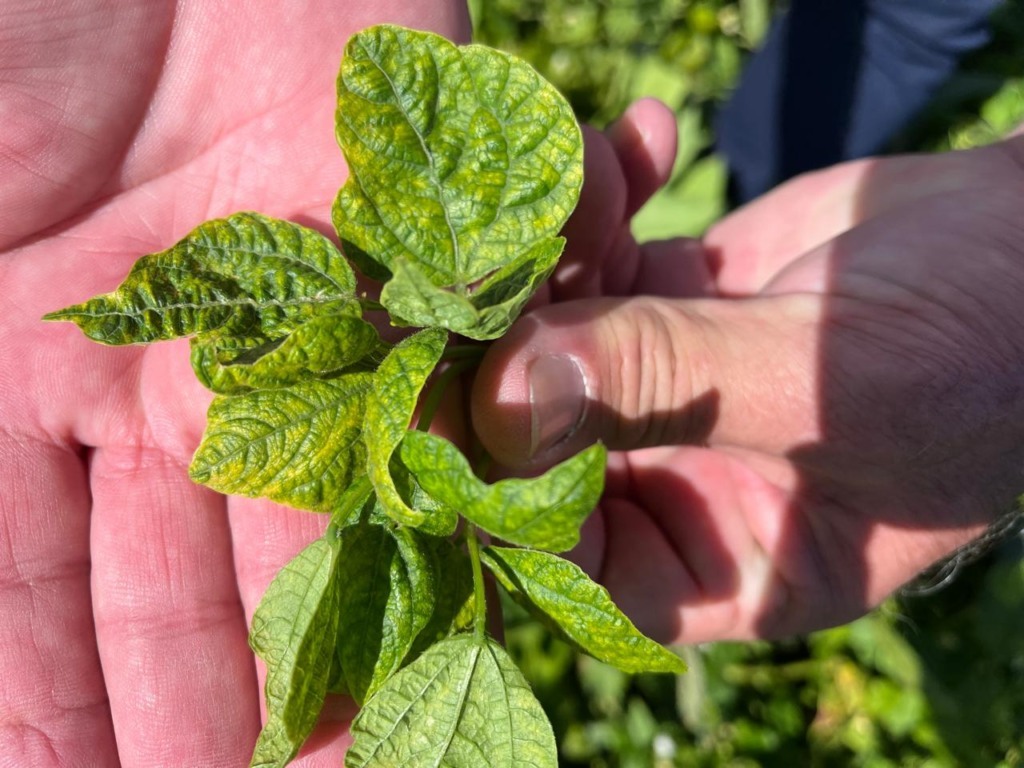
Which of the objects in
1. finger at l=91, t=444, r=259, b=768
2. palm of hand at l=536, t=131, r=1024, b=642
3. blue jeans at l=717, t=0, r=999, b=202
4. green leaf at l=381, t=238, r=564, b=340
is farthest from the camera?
blue jeans at l=717, t=0, r=999, b=202

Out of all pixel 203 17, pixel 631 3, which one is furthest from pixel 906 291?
pixel 631 3

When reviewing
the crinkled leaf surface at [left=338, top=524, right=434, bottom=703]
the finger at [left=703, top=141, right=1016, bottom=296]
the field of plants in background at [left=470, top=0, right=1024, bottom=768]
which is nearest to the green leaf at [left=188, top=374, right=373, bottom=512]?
the crinkled leaf surface at [left=338, top=524, right=434, bottom=703]

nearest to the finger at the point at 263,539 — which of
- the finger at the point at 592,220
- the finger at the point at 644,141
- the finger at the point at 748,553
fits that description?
the finger at the point at 748,553

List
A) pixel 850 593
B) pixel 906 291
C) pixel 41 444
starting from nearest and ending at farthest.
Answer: pixel 906 291, pixel 41 444, pixel 850 593

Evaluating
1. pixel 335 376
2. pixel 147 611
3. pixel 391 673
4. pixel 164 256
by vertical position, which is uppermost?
pixel 164 256

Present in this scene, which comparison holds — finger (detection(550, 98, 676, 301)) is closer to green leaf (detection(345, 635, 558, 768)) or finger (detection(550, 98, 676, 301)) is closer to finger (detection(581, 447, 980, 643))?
finger (detection(581, 447, 980, 643))

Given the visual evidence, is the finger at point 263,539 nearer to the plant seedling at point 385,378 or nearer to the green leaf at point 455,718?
the plant seedling at point 385,378

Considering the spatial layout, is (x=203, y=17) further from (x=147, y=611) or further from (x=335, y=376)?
(x=147, y=611)
